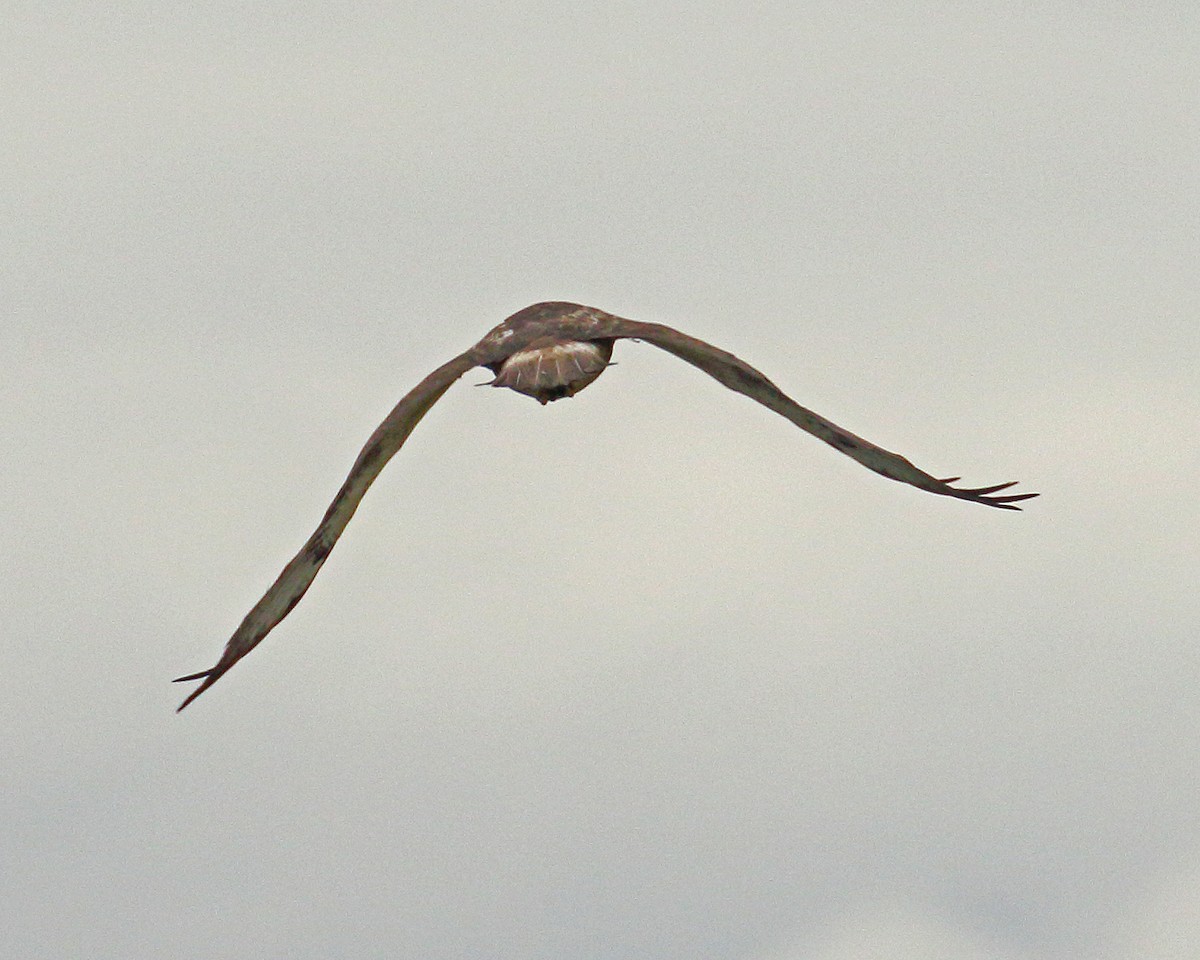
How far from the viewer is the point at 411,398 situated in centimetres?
2861

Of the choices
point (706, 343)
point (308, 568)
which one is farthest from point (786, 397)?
point (308, 568)

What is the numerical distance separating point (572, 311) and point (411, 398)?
2.35m

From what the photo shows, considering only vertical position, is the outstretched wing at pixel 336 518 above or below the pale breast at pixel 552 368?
below

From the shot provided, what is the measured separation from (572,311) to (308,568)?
4237 mm

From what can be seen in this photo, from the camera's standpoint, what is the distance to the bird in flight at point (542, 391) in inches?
1118

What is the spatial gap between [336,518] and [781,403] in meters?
5.32

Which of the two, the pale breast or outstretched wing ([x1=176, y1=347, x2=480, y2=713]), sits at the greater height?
the pale breast

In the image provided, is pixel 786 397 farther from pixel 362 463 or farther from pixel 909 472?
pixel 362 463

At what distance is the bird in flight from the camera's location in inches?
1118

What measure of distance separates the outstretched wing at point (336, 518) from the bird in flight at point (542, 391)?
0.04 ft

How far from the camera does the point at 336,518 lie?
2978cm

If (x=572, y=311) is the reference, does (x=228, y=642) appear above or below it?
below

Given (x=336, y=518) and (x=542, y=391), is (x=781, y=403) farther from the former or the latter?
(x=336, y=518)

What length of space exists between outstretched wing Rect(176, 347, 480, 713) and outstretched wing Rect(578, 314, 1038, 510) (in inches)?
80.0
